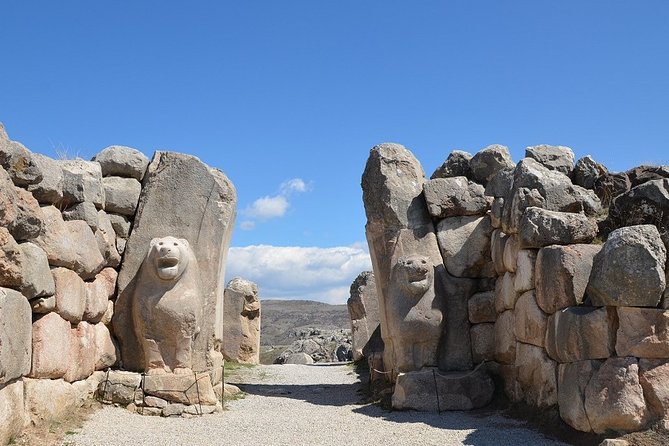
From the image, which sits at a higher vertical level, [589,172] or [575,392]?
[589,172]

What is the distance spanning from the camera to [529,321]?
7586 millimetres

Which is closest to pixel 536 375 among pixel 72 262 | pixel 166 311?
pixel 166 311

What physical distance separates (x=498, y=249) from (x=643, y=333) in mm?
2975

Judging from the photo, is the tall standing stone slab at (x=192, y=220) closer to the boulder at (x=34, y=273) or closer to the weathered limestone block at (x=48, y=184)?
the weathered limestone block at (x=48, y=184)

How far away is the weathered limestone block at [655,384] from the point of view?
5824 mm

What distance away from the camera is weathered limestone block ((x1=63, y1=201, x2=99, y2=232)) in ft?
25.7

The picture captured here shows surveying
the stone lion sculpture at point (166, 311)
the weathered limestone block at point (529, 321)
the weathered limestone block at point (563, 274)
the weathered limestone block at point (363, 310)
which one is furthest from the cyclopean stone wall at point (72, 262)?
the weathered limestone block at point (363, 310)

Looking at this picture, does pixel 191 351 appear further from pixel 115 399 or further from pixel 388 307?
pixel 388 307

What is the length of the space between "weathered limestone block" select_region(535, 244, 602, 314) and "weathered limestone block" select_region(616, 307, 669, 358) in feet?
2.21

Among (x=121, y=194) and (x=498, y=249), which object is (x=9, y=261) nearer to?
(x=121, y=194)

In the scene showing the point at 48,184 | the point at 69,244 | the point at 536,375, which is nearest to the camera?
the point at 48,184

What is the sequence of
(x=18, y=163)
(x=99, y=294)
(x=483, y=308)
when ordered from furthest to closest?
1. (x=483, y=308)
2. (x=99, y=294)
3. (x=18, y=163)

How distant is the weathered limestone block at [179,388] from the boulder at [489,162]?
15.7 feet

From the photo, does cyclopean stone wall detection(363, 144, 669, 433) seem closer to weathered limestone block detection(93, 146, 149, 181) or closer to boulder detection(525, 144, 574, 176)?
boulder detection(525, 144, 574, 176)
